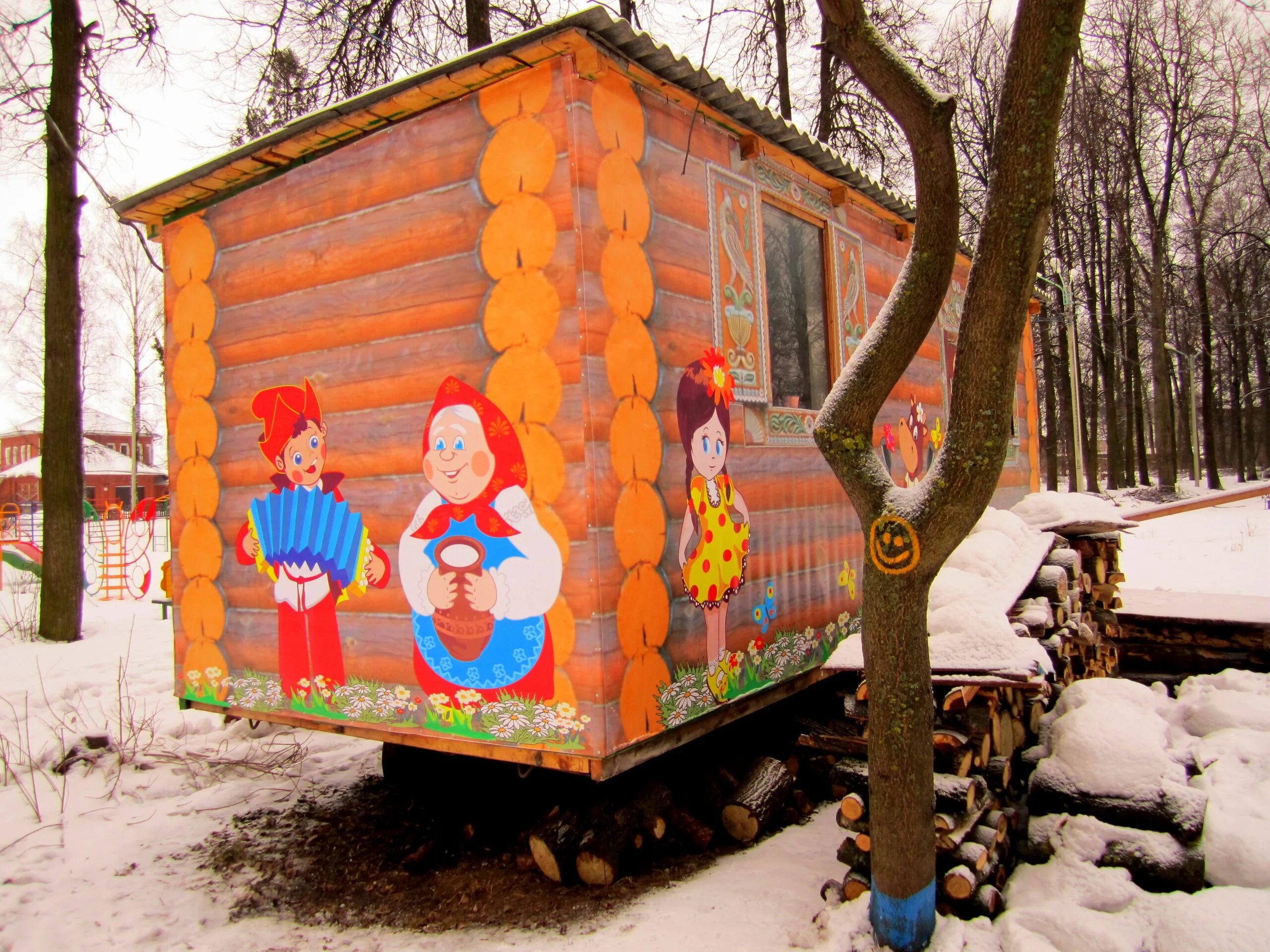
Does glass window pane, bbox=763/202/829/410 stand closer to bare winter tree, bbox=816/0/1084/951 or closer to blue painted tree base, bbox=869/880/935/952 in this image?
bare winter tree, bbox=816/0/1084/951

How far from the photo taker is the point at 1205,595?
769 cm

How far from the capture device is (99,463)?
4947 centimetres

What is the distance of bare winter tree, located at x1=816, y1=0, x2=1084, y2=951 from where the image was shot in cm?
313

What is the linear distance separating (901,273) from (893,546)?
1071mm

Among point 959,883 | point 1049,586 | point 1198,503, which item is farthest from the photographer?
point 1198,503

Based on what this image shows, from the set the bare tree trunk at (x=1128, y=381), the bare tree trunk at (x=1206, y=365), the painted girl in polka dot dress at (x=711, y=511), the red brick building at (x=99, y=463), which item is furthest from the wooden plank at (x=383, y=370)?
the red brick building at (x=99, y=463)

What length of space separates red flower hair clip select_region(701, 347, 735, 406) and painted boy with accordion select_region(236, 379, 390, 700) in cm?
202

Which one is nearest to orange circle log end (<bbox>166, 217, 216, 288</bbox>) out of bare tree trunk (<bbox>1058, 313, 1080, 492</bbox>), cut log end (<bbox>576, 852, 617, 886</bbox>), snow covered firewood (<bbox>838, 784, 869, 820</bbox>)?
cut log end (<bbox>576, 852, 617, 886</bbox>)

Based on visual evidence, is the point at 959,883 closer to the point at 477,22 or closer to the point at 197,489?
the point at 197,489

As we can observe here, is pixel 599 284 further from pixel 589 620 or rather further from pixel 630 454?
pixel 589 620

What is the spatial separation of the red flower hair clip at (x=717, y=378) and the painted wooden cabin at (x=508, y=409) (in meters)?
A: 0.02

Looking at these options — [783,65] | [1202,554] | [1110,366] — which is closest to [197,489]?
[783,65]

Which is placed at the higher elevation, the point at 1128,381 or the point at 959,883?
the point at 1128,381

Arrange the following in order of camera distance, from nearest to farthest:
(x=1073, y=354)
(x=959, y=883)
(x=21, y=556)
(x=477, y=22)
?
1. (x=959, y=883)
2. (x=477, y=22)
3. (x=21, y=556)
4. (x=1073, y=354)
